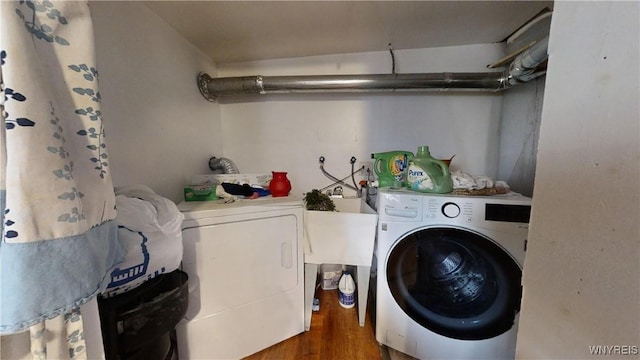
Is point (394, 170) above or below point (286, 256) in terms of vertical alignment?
above

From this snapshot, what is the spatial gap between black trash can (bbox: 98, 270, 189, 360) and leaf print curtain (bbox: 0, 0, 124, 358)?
0.80 ft

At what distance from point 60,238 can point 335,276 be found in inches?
64.7

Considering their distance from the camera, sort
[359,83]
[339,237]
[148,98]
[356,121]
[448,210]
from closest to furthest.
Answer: [448,210] < [148,98] < [339,237] < [359,83] < [356,121]

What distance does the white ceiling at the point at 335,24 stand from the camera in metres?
1.17

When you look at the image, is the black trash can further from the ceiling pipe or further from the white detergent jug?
the ceiling pipe

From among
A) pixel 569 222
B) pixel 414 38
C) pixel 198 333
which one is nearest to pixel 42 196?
pixel 569 222

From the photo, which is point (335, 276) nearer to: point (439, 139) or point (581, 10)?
point (439, 139)

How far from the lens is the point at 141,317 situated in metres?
0.67

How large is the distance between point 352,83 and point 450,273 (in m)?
1.33

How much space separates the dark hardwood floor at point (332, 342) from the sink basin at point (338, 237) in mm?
468

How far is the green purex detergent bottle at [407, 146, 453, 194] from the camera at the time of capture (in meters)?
1.12

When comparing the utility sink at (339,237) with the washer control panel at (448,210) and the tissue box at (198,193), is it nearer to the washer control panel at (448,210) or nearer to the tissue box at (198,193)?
the washer control panel at (448,210)

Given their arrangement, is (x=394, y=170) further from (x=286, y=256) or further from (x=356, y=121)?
(x=286, y=256)

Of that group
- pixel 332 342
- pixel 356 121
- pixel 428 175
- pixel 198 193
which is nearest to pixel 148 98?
pixel 198 193
